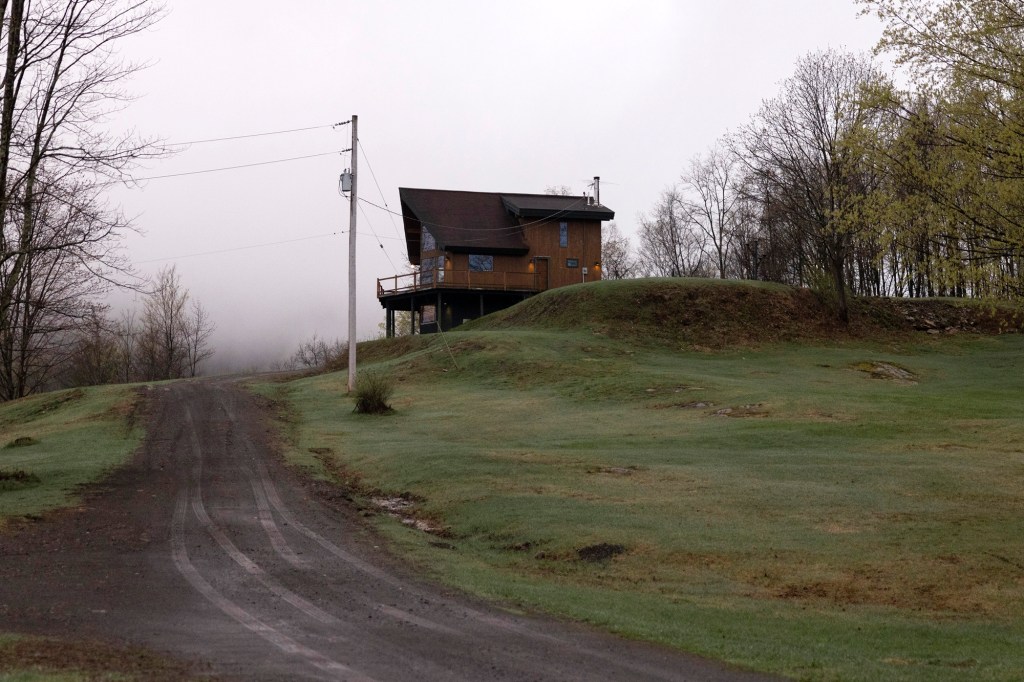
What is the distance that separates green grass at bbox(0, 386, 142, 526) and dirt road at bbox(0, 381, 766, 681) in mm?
1120

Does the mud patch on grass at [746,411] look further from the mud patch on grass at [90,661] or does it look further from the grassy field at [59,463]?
the mud patch on grass at [90,661]

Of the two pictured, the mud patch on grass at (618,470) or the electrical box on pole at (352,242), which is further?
the electrical box on pole at (352,242)

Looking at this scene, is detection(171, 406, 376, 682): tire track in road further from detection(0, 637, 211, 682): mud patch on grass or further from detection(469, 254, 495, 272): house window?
detection(469, 254, 495, 272): house window

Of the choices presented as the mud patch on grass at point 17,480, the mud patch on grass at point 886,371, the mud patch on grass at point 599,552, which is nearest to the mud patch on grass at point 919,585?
the mud patch on grass at point 599,552

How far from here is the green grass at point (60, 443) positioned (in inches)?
680

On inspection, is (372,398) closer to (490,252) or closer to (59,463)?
(59,463)

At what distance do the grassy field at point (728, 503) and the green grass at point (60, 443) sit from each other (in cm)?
504

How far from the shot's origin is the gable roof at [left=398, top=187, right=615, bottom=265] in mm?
59188

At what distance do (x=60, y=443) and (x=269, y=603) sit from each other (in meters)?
18.5

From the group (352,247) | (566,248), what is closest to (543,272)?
(566,248)

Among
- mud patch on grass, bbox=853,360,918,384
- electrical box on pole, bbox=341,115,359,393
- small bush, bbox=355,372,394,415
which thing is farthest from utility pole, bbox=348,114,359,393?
mud patch on grass, bbox=853,360,918,384

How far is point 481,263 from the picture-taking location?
5941 centimetres

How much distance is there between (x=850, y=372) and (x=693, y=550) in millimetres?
A: 28114

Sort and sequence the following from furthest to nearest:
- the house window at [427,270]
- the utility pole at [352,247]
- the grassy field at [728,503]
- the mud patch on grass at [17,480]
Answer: the house window at [427,270] → the utility pole at [352,247] → the mud patch on grass at [17,480] → the grassy field at [728,503]
